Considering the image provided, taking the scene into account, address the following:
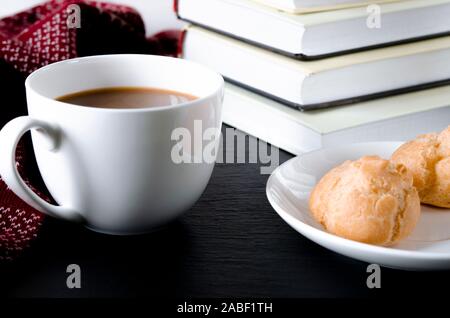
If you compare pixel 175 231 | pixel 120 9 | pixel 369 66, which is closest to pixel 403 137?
pixel 369 66

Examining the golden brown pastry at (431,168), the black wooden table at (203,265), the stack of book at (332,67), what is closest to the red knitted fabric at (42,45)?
the black wooden table at (203,265)

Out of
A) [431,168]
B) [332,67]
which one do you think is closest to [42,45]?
[332,67]

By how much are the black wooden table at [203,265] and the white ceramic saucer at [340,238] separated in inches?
0.9

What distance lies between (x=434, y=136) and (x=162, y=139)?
25 cm

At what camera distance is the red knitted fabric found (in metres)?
0.63

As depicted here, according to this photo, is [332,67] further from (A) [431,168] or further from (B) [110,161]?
(B) [110,161]

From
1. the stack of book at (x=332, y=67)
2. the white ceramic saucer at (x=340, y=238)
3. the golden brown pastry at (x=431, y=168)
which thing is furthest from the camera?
the stack of book at (x=332, y=67)

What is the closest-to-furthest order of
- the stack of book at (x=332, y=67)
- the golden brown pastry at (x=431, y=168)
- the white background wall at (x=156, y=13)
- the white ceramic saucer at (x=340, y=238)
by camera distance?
the white ceramic saucer at (x=340, y=238) < the golden brown pastry at (x=431, y=168) < the stack of book at (x=332, y=67) < the white background wall at (x=156, y=13)

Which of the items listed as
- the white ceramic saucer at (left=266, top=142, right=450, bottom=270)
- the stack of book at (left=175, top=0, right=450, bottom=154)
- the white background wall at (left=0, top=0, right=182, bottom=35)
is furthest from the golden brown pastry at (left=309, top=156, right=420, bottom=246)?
the white background wall at (left=0, top=0, right=182, bottom=35)

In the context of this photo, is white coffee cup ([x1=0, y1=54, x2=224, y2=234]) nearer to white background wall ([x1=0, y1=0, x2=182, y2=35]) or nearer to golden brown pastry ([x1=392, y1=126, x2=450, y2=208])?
golden brown pastry ([x1=392, y1=126, x2=450, y2=208])

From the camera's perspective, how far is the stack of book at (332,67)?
0.79 meters

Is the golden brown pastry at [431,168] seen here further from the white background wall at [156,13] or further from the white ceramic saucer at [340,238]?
the white background wall at [156,13]

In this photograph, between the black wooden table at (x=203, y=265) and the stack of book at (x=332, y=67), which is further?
the stack of book at (x=332, y=67)

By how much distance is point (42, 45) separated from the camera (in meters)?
0.91
